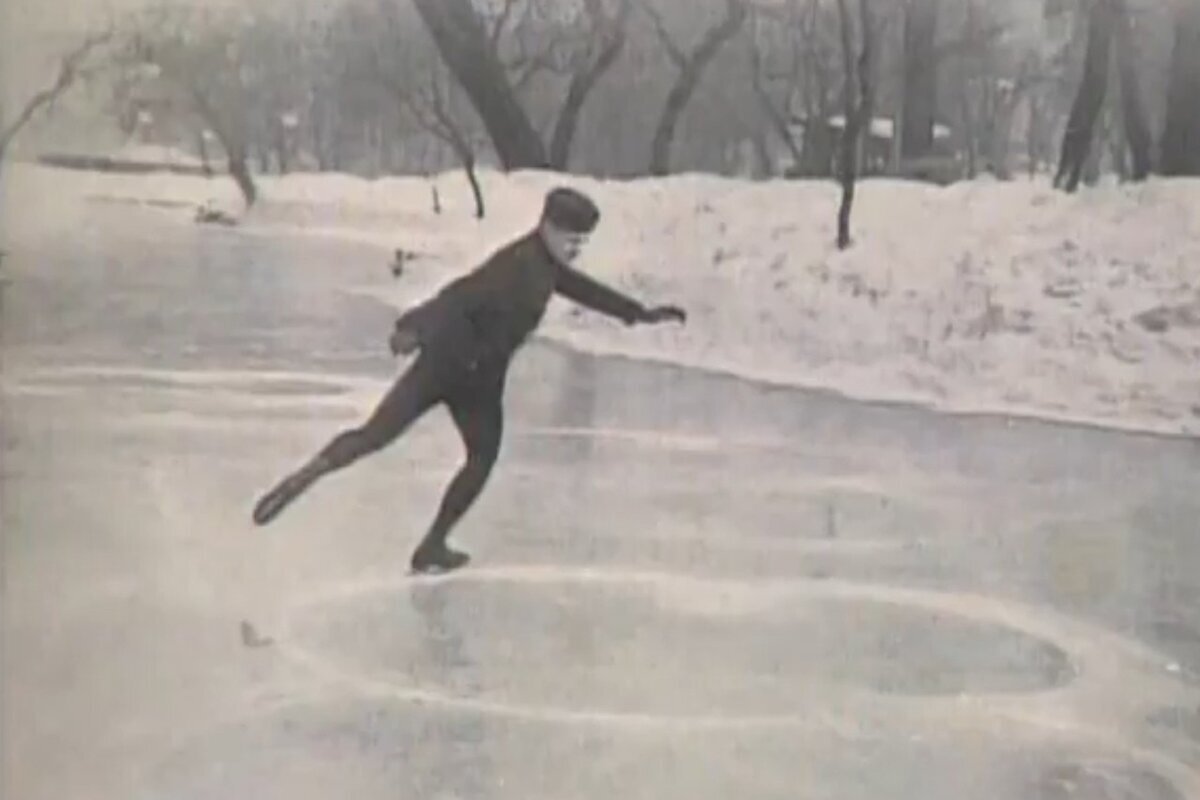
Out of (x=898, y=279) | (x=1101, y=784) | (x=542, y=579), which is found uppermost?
(x=898, y=279)

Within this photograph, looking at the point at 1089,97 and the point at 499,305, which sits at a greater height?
the point at 1089,97

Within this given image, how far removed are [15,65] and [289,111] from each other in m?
0.19

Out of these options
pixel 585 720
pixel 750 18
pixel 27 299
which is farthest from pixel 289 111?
pixel 585 720

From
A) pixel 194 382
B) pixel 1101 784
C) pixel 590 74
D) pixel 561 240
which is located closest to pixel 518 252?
pixel 561 240

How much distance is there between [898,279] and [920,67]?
0.15 m

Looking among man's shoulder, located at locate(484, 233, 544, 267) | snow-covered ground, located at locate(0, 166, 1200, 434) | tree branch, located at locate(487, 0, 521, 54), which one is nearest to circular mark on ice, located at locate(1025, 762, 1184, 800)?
snow-covered ground, located at locate(0, 166, 1200, 434)

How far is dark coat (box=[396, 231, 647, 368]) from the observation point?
1.32m

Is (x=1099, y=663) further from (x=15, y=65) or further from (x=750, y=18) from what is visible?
(x=15, y=65)

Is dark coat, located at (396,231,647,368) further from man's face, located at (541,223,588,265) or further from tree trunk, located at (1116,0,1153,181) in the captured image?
tree trunk, located at (1116,0,1153,181)

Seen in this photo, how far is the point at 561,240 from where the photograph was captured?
4.35 ft

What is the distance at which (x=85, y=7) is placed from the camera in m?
1.31

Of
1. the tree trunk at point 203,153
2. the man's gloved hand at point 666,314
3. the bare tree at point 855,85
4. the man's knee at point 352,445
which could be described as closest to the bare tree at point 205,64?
the tree trunk at point 203,153

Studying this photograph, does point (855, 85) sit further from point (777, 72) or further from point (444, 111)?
point (444, 111)

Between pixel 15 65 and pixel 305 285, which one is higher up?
pixel 15 65
